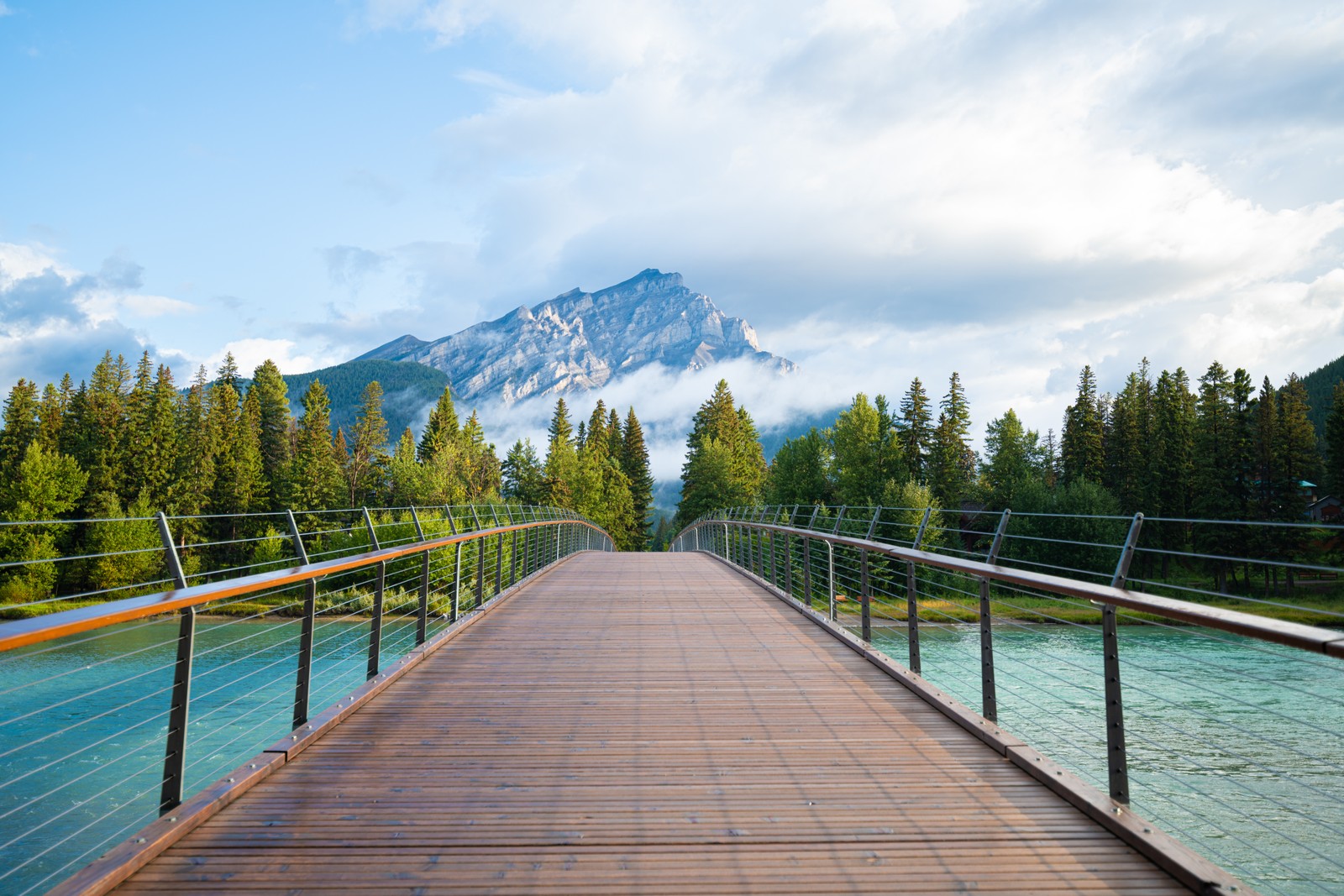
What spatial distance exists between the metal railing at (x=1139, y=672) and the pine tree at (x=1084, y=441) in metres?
22.2

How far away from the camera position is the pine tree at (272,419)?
214 ft

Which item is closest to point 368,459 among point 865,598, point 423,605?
point 423,605

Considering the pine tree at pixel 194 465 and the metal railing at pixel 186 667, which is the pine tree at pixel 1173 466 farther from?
the pine tree at pixel 194 465

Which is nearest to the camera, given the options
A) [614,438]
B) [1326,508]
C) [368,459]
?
[368,459]

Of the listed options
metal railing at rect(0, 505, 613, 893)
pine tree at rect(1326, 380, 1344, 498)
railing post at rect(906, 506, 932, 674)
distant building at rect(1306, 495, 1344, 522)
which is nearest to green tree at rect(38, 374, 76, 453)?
metal railing at rect(0, 505, 613, 893)

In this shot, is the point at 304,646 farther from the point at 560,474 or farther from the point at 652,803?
the point at 560,474

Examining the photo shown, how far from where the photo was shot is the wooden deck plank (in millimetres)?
2887

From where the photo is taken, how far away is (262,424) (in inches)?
2633

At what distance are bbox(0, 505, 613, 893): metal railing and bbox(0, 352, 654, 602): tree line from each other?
4.61 metres

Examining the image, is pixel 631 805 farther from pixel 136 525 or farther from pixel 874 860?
pixel 136 525

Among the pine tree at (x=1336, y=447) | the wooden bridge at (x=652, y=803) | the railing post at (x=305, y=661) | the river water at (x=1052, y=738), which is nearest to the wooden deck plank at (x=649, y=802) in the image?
the wooden bridge at (x=652, y=803)

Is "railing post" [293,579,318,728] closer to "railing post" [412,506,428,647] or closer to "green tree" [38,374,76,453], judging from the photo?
"railing post" [412,506,428,647]

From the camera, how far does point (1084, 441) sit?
62.9 meters

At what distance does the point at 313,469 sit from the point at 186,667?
199 feet
